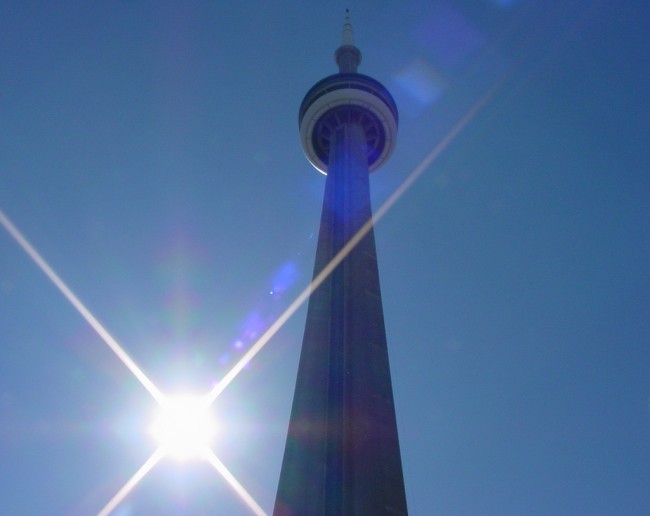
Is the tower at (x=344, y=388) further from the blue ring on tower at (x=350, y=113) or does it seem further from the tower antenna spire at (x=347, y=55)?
the tower antenna spire at (x=347, y=55)

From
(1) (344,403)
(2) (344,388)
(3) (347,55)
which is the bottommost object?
(1) (344,403)

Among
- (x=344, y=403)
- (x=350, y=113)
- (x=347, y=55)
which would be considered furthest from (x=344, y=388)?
(x=347, y=55)

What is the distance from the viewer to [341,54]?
51562 millimetres

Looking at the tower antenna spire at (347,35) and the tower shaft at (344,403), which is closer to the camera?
the tower shaft at (344,403)

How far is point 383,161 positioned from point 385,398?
25986mm

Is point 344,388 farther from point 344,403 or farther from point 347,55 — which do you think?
point 347,55

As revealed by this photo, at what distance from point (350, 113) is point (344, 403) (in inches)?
1016

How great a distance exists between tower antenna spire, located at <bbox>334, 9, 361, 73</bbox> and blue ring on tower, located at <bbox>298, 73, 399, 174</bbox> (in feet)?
14.5

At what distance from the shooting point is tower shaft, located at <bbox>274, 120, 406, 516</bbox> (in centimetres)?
2342

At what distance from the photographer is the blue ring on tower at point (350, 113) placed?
1784 inches

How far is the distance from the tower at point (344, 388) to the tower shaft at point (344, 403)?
41mm

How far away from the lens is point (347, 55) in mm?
51188

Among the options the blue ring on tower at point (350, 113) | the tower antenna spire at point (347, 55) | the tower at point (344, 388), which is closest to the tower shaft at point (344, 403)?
the tower at point (344, 388)

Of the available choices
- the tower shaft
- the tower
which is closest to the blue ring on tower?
the tower
